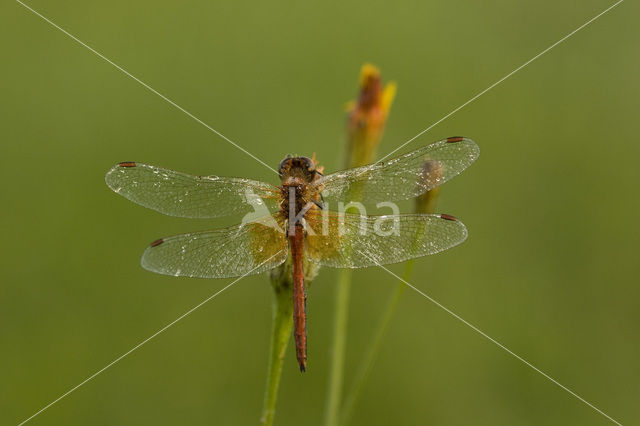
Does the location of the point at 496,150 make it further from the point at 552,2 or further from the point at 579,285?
the point at 552,2

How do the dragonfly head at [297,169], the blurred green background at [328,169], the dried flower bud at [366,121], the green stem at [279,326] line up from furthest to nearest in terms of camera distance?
the blurred green background at [328,169] → the dried flower bud at [366,121] → the dragonfly head at [297,169] → the green stem at [279,326]

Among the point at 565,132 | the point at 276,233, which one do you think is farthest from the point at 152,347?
the point at 565,132

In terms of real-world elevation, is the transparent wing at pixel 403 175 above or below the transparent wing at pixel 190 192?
above

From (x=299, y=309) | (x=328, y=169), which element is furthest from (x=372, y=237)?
(x=328, y=169)

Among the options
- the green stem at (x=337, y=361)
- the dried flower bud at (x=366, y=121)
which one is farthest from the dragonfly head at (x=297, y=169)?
the dried flower bud at (x=366, y=121)

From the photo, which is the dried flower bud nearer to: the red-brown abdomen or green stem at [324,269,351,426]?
green stem at [324,269,351,426]

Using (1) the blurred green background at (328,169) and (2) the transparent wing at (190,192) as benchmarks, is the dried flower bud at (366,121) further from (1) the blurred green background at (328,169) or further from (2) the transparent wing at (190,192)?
(1) the blurred green background at (328,169)

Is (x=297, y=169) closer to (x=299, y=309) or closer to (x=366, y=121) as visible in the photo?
(x=299, y=309)
